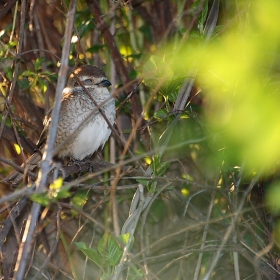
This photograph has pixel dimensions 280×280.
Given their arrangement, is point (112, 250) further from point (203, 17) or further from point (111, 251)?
point (203, 17)

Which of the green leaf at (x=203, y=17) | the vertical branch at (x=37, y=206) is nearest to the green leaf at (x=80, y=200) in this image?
the green leaf at (x=203, y=17)

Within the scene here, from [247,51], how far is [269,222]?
2.58m

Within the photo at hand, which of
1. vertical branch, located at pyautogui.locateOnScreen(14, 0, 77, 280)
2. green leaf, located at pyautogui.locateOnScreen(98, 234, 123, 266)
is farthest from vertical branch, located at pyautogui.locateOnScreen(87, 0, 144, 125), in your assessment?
vertical branch, located at pyautogui.locateOnScreen(14, 0, 77, 280)

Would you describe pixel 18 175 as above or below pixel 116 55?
below

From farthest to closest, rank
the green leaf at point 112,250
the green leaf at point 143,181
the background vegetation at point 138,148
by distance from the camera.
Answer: the background vegetation at point 138,148 < the green leaf at point 143,181 < the green leaf at point 112,250

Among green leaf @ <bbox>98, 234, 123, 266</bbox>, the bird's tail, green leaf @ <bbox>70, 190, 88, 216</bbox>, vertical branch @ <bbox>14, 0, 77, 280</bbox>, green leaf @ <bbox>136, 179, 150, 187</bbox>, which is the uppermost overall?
vertical branch @ <bbox>14, 0, 77, 280</bbox>

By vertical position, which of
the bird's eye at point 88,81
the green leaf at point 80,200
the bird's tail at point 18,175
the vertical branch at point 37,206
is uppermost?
the vertical branch at point 37,206

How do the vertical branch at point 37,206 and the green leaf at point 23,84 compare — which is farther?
the green leaf at point 23,84

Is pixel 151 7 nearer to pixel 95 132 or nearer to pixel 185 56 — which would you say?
pixel 95 132

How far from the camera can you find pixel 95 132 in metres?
4.11

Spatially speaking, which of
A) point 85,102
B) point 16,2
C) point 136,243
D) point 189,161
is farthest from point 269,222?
point 16,2

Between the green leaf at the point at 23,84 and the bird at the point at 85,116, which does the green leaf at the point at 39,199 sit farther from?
the green leaf at the point at 23,84

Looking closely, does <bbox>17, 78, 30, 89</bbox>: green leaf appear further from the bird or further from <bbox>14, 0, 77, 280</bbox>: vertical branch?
<bbox>14, 0, 77, 280</bbox>: vertical branch

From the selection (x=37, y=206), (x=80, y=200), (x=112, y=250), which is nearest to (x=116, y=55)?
(x=80, y=200)
